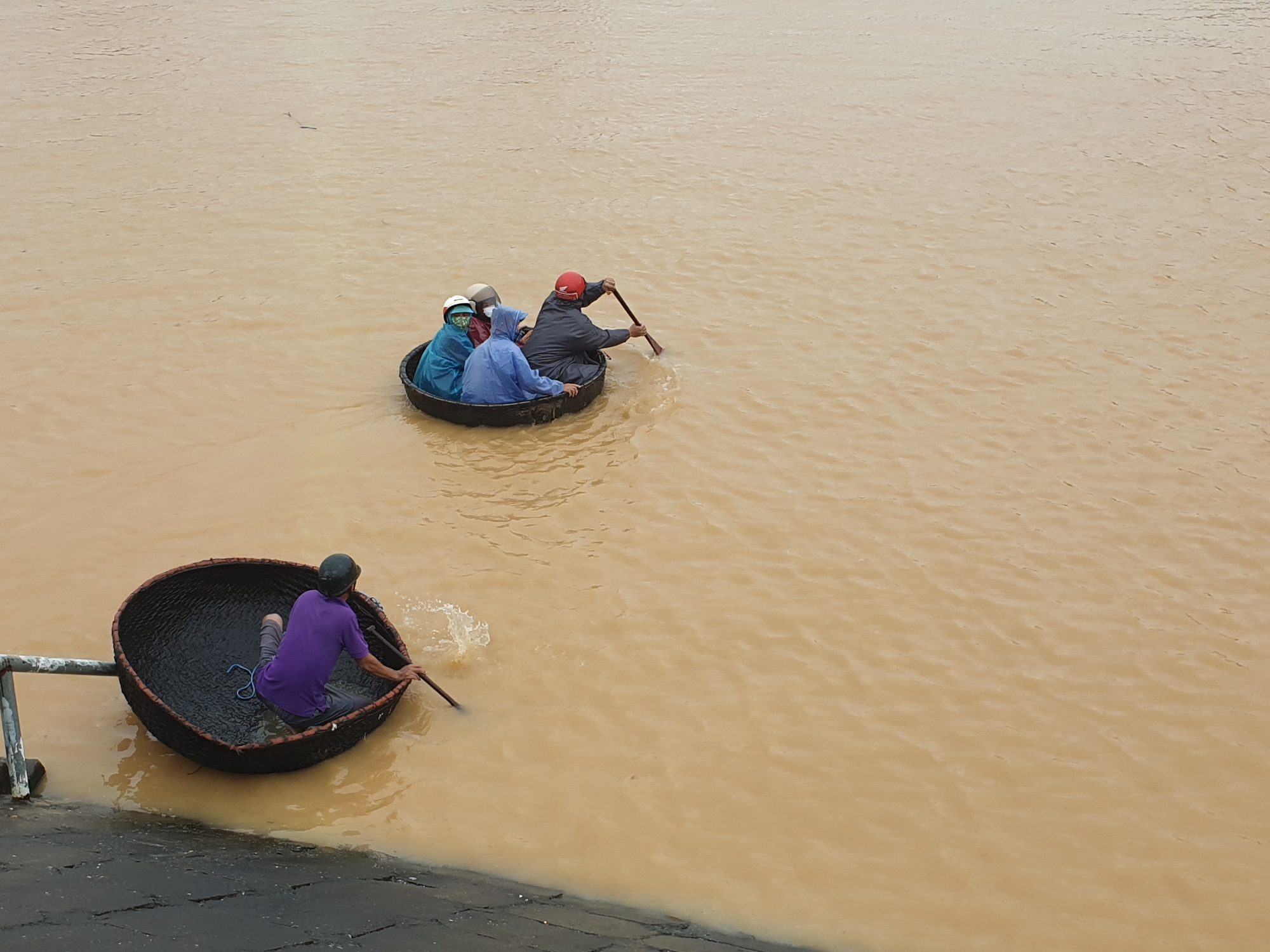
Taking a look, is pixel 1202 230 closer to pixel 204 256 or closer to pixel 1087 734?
pixel 1087 734

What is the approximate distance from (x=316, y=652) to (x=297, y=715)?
430 mm

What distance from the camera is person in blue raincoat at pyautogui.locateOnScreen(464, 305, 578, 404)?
878cm

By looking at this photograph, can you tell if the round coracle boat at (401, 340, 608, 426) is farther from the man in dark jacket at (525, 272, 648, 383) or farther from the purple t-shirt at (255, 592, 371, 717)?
the purple t-shirt at (255, 592, 371, 717)

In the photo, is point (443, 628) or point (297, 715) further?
point (443, 628)

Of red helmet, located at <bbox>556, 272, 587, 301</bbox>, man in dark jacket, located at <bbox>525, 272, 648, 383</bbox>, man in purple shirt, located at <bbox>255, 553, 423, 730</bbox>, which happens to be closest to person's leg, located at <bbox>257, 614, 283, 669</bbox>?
man in purple shirt, located at <bbox>255, 553, 423, 730</bbox>

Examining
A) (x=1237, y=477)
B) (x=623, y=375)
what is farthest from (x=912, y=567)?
(x=623, y=375)

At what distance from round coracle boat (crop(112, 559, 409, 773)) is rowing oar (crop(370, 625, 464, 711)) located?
98 millimetres

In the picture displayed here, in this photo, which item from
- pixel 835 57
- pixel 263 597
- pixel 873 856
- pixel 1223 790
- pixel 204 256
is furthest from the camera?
pixel 835 57

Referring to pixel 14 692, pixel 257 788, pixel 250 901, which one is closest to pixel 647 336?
pixel 257 788

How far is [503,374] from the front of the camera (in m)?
8.85

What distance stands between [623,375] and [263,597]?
4.11 metres

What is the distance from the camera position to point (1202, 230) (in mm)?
12500

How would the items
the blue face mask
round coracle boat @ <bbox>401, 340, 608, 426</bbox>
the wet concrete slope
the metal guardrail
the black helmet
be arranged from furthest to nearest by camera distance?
the blue face mask → round coracle boat @ <bbox>401, 340, 608, 426</bbox> → the black helmet → the metal guardrail → the wet concrete slope

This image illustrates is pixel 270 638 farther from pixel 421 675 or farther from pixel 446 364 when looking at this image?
pixel 446 364
